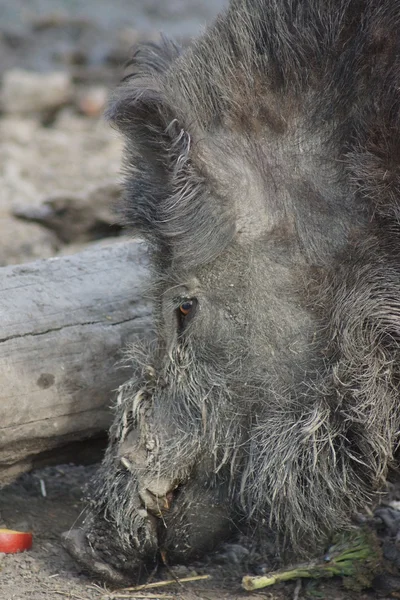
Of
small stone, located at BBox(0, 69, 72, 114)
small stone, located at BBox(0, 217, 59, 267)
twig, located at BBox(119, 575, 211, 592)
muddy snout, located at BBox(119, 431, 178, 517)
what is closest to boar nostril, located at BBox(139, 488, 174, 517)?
muddy snout, located at BBox(119, 431, 178, 517)

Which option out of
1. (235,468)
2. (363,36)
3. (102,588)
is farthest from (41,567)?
(363,36)

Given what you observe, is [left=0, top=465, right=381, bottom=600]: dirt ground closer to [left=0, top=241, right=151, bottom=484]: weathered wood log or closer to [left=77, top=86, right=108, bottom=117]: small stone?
[left=0, top=241, right=151, bottom=484]: weathered wood log

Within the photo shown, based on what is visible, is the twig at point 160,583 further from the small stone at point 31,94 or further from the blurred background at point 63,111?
the small stone at point 31,94

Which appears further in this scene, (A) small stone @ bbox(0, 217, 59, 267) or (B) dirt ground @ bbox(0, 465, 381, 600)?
(A) small stone @ bbox(0, 217, 59, 267)

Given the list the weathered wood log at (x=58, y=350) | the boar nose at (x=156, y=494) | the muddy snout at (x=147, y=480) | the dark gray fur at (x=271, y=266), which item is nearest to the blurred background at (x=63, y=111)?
the weathered wood log at (x=58, y=350)

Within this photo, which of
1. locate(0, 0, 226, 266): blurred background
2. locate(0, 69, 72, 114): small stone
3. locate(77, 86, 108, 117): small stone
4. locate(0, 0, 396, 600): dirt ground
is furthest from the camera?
locate(77, 86, 108, 117): small stone

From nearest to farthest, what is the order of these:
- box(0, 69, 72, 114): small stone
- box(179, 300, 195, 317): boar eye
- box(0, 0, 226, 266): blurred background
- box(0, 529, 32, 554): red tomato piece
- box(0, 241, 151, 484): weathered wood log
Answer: box(179, 300, 195, 317): boar eye < box(0, 529, 32, 554): red tomato piece < box(0, 241, 151, 484): weathered wood log < box(0, 0, 226, 266): blurred background < box(0, 69, 72, 114): small stone
